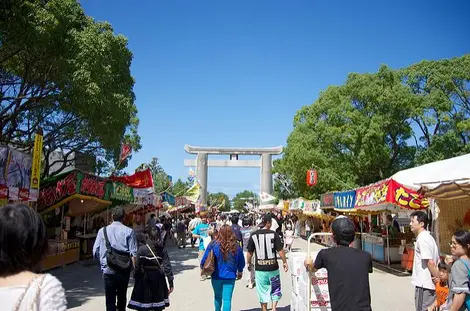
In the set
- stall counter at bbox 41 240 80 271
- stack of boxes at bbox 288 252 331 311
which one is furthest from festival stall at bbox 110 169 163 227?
stack of boxes at bbox 288 252 331 311

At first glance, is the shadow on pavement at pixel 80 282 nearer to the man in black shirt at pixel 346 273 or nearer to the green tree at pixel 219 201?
the man in black shirt at pixel 346 273

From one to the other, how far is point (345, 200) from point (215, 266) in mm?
12205

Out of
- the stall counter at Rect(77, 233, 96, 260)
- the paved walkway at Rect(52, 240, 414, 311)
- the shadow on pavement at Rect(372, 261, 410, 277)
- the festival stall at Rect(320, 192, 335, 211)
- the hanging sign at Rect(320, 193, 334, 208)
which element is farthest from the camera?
the hanging sign at Rect(320, 193, 334, 208)

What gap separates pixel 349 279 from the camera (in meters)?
3.48

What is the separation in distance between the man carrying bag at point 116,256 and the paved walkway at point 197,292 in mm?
2259

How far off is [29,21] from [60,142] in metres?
9.84

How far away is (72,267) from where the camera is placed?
13773 millimetres

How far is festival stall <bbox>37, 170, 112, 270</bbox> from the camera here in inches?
487

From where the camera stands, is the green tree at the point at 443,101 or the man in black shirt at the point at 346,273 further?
the green tree at the point at 443,101

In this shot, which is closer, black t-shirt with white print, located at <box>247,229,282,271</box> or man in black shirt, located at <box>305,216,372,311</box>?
man in black shirt, located at <box>305,216,372,311</box>

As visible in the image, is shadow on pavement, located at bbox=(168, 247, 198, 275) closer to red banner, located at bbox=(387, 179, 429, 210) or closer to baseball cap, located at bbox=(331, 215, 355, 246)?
red banner, located at bbox=(387, 179, 429, 210)

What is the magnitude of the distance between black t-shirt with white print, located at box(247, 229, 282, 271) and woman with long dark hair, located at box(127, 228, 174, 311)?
153cm

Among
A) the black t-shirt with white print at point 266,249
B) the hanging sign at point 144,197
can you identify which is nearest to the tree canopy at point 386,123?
the hanging sign at point 144,197

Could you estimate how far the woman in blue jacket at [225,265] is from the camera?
6094 mm
